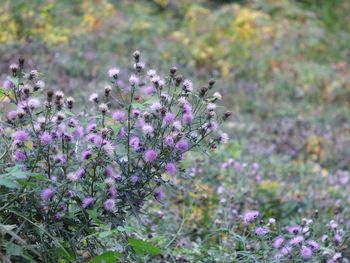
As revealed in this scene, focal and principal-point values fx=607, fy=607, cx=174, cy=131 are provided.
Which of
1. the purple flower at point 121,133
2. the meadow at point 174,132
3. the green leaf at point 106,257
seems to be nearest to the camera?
the green leaf at point 106,257

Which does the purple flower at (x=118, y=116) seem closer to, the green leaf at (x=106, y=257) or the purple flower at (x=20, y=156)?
the purple flower at (x=20, y=156)

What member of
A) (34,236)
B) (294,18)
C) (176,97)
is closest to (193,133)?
(176,97)

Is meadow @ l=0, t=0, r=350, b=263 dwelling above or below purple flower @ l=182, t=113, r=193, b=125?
below

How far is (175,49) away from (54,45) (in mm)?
1763

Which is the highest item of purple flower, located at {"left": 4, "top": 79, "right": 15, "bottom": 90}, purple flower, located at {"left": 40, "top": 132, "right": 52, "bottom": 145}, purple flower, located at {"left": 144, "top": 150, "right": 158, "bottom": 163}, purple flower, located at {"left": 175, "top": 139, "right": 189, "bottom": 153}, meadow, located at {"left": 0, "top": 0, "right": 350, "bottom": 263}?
purple flower, located at {"left": 4, "top": 79, "right": 15, "bottom": 90}

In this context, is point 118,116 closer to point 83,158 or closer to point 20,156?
point 83,158

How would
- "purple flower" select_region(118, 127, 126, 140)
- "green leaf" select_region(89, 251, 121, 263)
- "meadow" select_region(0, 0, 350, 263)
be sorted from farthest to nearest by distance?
"purple flower" select_region(118, 127, 126, 140), "meadow" select_region(0, 0, 350, 263), "green leaf" select_region(89, 251, 121, 263)

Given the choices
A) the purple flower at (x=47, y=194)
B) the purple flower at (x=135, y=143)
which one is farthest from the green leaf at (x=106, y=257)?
the purple flower at (x=135, y=143)

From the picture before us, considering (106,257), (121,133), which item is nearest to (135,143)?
(121,133)

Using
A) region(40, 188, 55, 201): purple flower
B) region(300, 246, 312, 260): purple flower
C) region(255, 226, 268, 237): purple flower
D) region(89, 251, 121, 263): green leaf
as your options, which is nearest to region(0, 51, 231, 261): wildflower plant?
region(40, 188, 55, 201): purple flower

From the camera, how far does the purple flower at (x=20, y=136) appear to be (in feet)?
6.74

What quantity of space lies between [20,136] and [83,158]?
225 millimetres

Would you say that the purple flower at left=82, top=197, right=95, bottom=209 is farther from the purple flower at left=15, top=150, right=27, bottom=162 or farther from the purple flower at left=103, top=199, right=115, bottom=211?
the purple flower at left=15, top=150, right=27, bottom=162

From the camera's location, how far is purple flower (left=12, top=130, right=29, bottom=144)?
6.74ft
